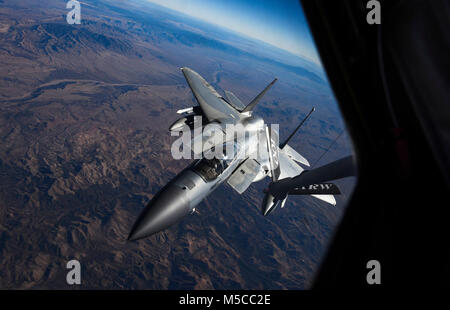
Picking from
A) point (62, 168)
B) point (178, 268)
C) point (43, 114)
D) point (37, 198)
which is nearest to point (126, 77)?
point (43, 114)

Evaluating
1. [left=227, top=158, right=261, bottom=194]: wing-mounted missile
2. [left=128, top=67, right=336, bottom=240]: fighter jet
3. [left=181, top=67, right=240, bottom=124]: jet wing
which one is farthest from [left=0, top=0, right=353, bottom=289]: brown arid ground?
[left=181, top=67, right=240, bottom=124]: jet wing

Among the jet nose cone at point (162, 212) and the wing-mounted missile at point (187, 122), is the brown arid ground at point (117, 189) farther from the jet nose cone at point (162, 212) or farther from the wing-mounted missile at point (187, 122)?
the wing-mounted missile at point (187, 122)

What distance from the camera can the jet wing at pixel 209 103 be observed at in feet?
30.1

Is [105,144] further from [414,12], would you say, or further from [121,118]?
[414,12]

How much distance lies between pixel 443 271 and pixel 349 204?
0.54m

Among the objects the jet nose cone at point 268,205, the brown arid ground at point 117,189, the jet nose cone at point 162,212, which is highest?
the jet nose cone at point 162,212

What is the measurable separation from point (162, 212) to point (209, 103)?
6.03 meters

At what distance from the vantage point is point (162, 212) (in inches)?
204

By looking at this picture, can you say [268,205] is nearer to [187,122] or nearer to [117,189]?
[187,122]

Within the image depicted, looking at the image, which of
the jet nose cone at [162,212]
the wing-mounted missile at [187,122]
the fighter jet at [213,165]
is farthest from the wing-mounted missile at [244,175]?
the wing-mounted missile at [187,122]

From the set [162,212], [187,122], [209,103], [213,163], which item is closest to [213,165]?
[213,163]

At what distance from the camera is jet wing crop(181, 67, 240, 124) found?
9180 mm
